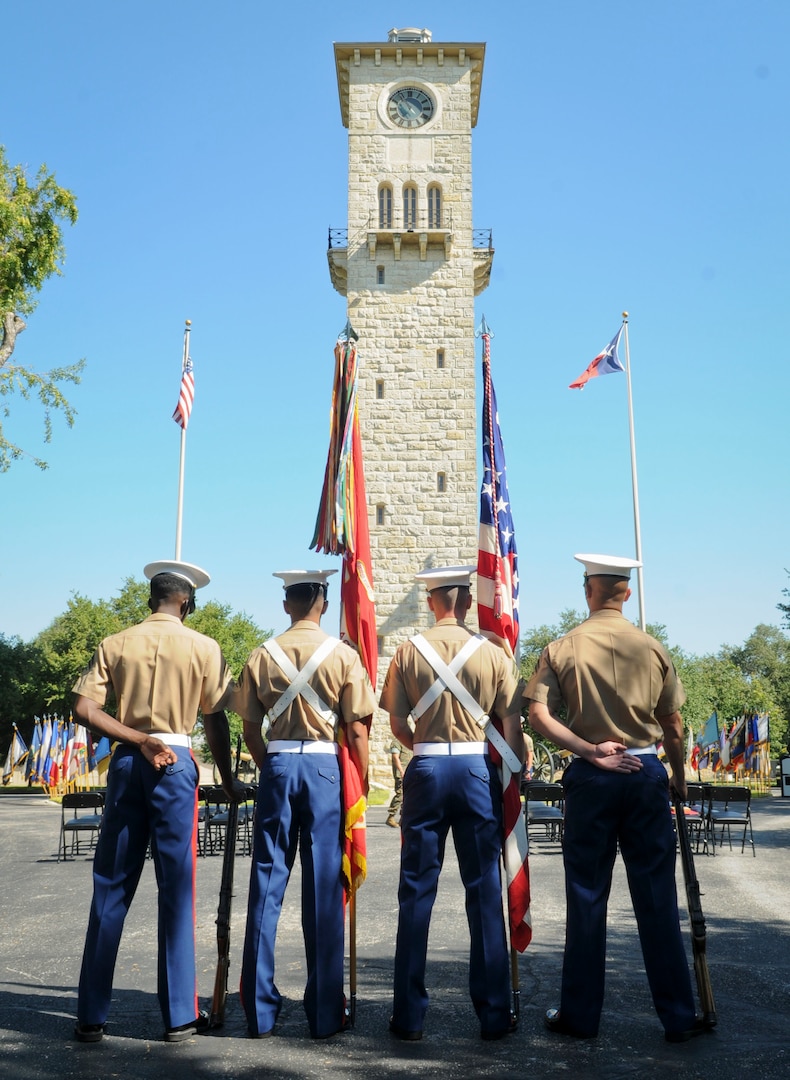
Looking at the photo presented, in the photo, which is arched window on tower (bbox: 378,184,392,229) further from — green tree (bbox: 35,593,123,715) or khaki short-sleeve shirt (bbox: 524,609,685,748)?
khaki short-sleeve shirt (bbox: 524,609,685,748)

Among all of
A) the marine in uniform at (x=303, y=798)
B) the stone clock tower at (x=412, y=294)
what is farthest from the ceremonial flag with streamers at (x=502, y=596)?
the stone clock tower at (x=412, y=294)

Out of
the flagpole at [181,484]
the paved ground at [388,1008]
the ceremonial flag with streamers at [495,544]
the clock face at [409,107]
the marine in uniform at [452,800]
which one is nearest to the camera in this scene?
the paved ground at [388,1008]

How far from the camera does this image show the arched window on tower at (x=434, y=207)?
36.1 m

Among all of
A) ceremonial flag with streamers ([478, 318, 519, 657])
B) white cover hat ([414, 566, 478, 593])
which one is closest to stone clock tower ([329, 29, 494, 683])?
ceremonial flag with streamers ([478, 318, 519, 657])

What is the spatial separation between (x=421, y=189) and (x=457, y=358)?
665 centimetres

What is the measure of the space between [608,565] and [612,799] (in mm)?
1150

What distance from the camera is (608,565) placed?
502 centimetres

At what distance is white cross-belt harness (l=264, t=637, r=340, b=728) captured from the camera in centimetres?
505

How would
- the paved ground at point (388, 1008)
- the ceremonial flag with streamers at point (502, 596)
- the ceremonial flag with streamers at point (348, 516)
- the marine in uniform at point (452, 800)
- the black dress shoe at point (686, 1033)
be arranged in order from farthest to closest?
1. the ceremonial flag with streamers at point (348, 516)
2. the ceremonial flag with streamers at point (502, 596)
3. the marine in uniform at point (452, 800)
4. the black dress shoe at point (686, 1033)
5. the paved ground at point (388, 1008)

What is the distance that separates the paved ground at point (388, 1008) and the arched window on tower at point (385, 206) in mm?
30082

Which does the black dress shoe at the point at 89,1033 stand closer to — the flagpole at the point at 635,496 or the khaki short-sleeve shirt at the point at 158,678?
the khaki short-sleeve shirt at the point at 158,678

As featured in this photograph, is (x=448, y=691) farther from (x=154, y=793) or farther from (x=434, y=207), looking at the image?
(x=434, y=207)

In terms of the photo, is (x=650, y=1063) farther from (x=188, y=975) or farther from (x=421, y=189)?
(x=421, y=189)

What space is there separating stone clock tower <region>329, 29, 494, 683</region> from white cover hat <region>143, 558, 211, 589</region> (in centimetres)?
2668
